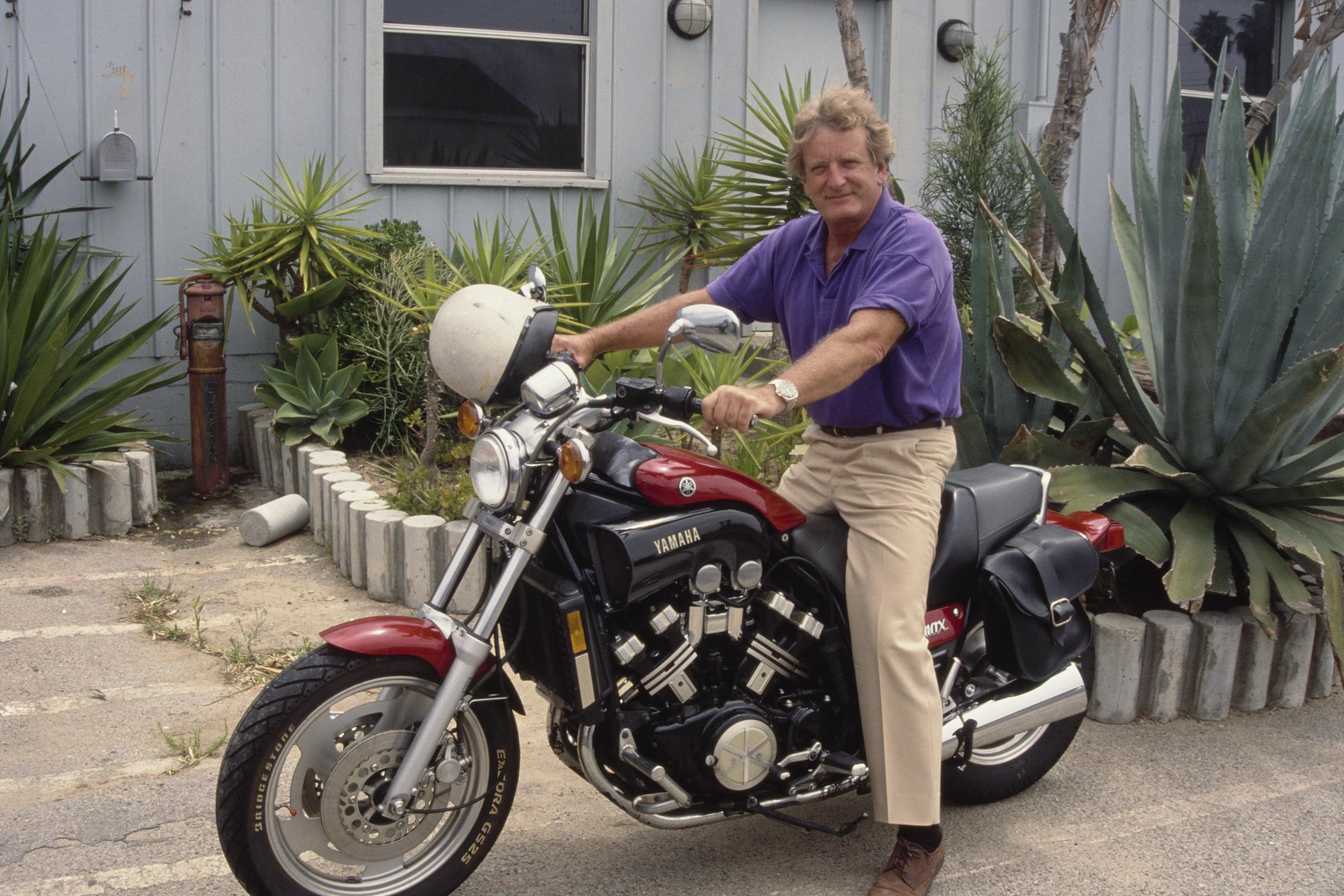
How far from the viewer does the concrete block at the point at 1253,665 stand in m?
4.61

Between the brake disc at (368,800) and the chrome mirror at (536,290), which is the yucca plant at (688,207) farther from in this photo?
the brake disc at (368,800)

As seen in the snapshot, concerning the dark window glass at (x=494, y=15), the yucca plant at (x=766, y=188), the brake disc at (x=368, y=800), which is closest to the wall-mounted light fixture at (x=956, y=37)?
the yucca plant at (x=766, y=188)

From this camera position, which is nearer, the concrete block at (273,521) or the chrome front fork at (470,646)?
the chrome front fork at (470,646)

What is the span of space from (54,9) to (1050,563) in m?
6.11

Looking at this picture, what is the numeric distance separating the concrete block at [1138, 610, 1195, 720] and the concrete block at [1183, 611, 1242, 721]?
0.05 meters

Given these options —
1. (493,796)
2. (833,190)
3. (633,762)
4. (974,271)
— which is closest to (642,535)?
(633,762)

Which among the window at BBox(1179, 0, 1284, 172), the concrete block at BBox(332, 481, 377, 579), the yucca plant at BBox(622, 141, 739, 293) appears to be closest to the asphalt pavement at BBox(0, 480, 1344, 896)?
the concrete block at BBox(332, 481, 377, 579)

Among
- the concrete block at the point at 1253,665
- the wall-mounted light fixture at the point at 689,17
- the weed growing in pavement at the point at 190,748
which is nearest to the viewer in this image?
the weed growing in pavement at the point at 190,748

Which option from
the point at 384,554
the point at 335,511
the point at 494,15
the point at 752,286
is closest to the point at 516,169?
the point at 494,15

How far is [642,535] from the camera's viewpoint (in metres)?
2.93

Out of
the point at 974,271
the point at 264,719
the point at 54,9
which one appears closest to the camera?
the point at 264,719

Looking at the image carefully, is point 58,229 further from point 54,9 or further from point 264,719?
point 264,719

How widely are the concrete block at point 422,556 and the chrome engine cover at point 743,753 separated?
2298mm

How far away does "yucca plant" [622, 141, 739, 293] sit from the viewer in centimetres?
765
